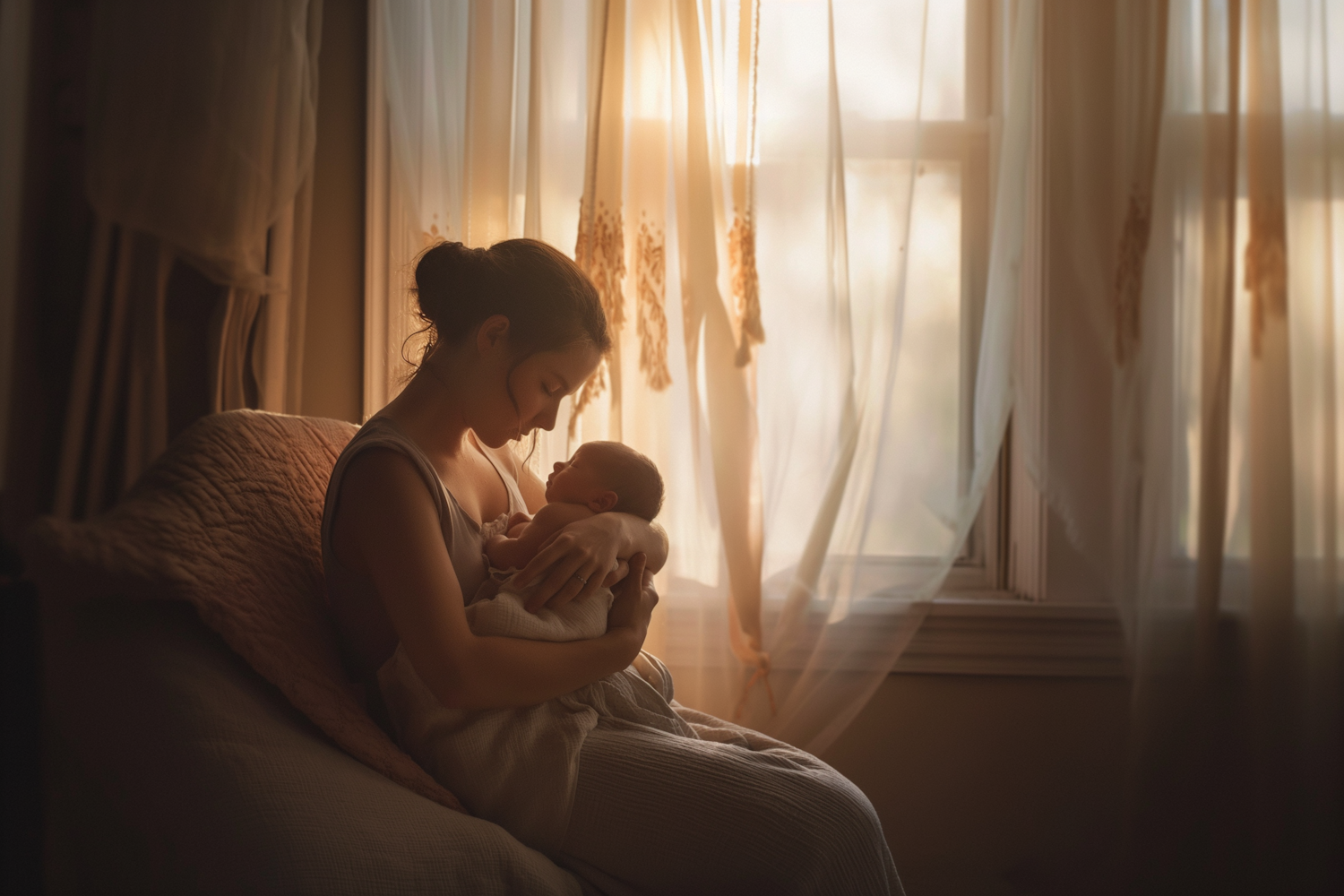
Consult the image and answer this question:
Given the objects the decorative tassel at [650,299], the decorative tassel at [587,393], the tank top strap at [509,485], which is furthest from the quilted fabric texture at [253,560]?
the decorative tassel at [650,299]

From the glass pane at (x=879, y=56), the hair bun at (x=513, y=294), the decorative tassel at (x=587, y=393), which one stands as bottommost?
the decorative tassel at (x=587, y=393)

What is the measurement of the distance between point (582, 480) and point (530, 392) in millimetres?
200

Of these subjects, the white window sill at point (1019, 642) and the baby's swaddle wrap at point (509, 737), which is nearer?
the baby's swaddle wrap at point (509, 737)

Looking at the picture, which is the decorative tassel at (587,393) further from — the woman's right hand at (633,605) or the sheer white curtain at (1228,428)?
the sheer white curtain at (1228,428)

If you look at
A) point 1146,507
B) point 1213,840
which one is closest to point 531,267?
point 1146,507

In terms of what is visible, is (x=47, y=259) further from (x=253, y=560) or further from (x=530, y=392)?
(x=530, y=392)

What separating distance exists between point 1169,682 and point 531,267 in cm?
162

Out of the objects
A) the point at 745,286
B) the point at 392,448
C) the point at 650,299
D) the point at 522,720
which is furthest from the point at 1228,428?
the point at 392,448

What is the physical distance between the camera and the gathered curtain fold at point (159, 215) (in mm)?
471

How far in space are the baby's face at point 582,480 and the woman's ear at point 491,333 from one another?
252 millimetres

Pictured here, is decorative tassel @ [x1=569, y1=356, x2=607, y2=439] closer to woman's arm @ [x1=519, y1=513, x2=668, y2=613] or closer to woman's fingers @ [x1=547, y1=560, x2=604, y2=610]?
woman's arm @ [x1=519, y1=513, x2=668, y2=613]

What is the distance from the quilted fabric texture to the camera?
2.59 feet

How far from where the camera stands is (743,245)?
1.64 metres

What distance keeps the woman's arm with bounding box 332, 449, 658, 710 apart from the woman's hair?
0.24 metres
